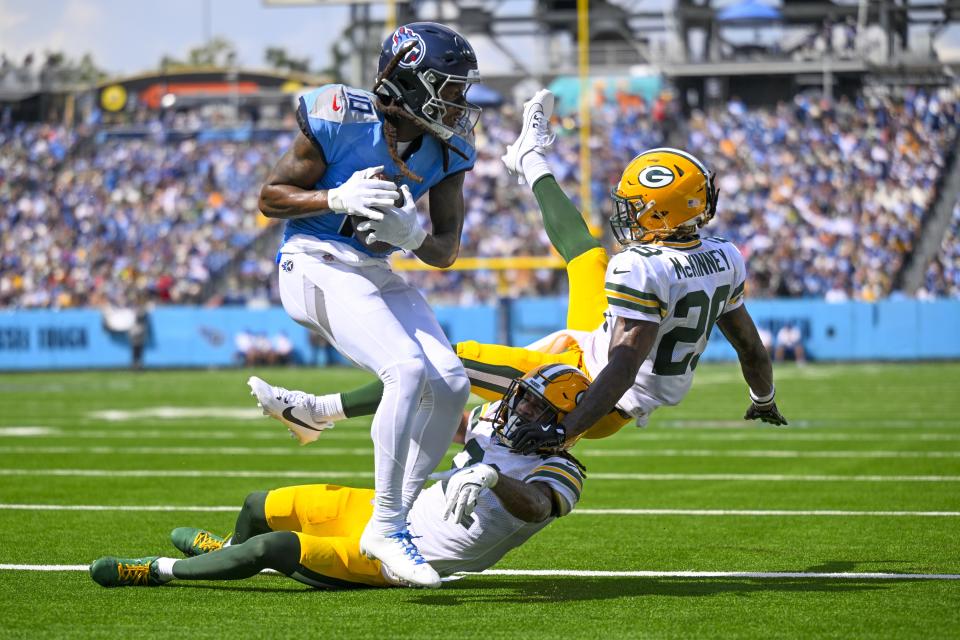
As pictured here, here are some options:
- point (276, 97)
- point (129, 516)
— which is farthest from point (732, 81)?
point (129, 516)

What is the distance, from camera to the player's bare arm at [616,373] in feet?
14.5

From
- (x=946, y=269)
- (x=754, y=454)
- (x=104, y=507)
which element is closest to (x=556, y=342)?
(x=104, y=507)

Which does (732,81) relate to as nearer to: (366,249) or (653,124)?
(653,124)

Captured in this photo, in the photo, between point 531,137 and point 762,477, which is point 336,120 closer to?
point 531,137

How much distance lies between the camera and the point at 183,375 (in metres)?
21.5

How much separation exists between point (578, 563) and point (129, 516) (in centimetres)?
251

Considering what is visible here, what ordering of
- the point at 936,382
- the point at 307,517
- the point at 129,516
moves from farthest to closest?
the point at 936,382, the point at 129,516, the point at 307,517

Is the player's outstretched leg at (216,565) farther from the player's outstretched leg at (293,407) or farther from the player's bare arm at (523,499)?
the player's outstretched leg at (293,407)

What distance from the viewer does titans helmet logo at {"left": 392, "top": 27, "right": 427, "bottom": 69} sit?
476cm

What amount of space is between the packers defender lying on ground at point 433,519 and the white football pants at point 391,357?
0.46 ft

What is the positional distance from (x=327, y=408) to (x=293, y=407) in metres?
Answer: 0.14

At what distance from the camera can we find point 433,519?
14.8 ft

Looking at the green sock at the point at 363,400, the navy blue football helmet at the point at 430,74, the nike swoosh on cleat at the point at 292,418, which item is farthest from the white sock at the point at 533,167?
the nike swoosh on cleat at the point at 292,418

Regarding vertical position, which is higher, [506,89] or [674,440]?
[506,89]
